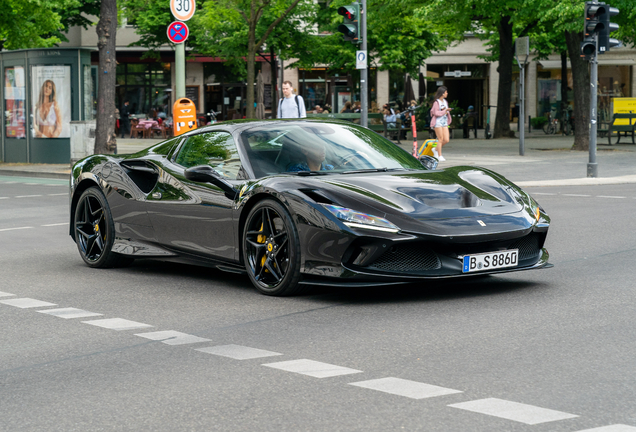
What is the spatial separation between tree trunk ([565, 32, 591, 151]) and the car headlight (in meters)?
22.1

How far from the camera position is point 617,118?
1240 inches

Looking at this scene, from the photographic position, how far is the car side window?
770 cm

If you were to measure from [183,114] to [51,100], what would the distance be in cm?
540

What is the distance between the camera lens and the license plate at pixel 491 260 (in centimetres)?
662

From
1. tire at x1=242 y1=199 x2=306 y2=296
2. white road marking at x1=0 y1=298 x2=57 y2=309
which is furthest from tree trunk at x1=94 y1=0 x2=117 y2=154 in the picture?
tire at x1=242 y1=199 x2=306 y2=296

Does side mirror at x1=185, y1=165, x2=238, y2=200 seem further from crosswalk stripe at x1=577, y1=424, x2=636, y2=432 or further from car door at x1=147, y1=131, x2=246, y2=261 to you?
crosswalk stripe at x1=577, y1=424, x2=636, y2=432

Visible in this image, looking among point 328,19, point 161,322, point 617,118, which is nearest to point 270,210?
point 161,322

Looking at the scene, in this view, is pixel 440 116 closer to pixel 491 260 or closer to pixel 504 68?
pixel 504 68

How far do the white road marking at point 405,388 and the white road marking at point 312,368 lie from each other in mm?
236

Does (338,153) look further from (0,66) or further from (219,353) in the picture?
(0,66)

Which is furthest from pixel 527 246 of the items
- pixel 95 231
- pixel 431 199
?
pixel 95 231

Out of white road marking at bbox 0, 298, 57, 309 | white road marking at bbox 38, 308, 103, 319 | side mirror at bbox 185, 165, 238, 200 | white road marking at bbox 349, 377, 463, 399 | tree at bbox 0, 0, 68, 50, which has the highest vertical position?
tree at bbox 0, 0, 68, 50

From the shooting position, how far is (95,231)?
30.0 ft

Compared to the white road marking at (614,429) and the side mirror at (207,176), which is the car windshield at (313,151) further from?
the white road marking at (614,429)
